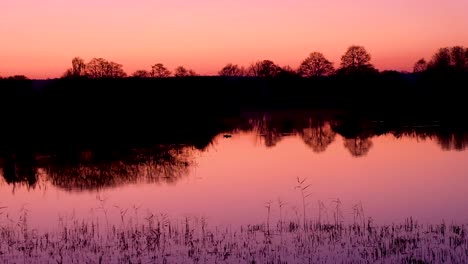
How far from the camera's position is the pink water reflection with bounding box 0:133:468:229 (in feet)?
56.3

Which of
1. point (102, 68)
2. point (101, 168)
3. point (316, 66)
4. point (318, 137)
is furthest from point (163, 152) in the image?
point (316, 66)

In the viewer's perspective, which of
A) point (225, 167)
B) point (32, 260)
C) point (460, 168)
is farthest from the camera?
point (225, 167)

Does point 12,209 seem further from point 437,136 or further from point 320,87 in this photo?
point 320,87

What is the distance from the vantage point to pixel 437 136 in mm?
36562

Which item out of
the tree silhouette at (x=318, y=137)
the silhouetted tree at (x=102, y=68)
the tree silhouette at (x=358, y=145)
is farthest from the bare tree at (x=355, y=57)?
the tree silhouette at (x=358, y=145)

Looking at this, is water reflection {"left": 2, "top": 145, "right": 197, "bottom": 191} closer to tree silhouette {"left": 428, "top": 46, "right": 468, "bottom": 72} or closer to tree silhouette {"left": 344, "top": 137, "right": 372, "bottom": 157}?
tree silhouette {"left": 344, "top": 137, "right": 372, "bottom": 157}

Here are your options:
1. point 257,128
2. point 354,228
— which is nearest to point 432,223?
point 354,228

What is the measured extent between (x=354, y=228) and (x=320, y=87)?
85436mm

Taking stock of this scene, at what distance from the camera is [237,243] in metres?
13.6

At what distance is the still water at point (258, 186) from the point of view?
17266 millimetres

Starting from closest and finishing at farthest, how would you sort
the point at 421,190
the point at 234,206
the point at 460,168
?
1. the point at 234,206
2. the point at 421,190
3. the point at 460,168

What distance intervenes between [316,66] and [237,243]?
100691mm

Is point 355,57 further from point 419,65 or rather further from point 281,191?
point 281,191

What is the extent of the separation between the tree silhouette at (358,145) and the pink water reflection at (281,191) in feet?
2.77
